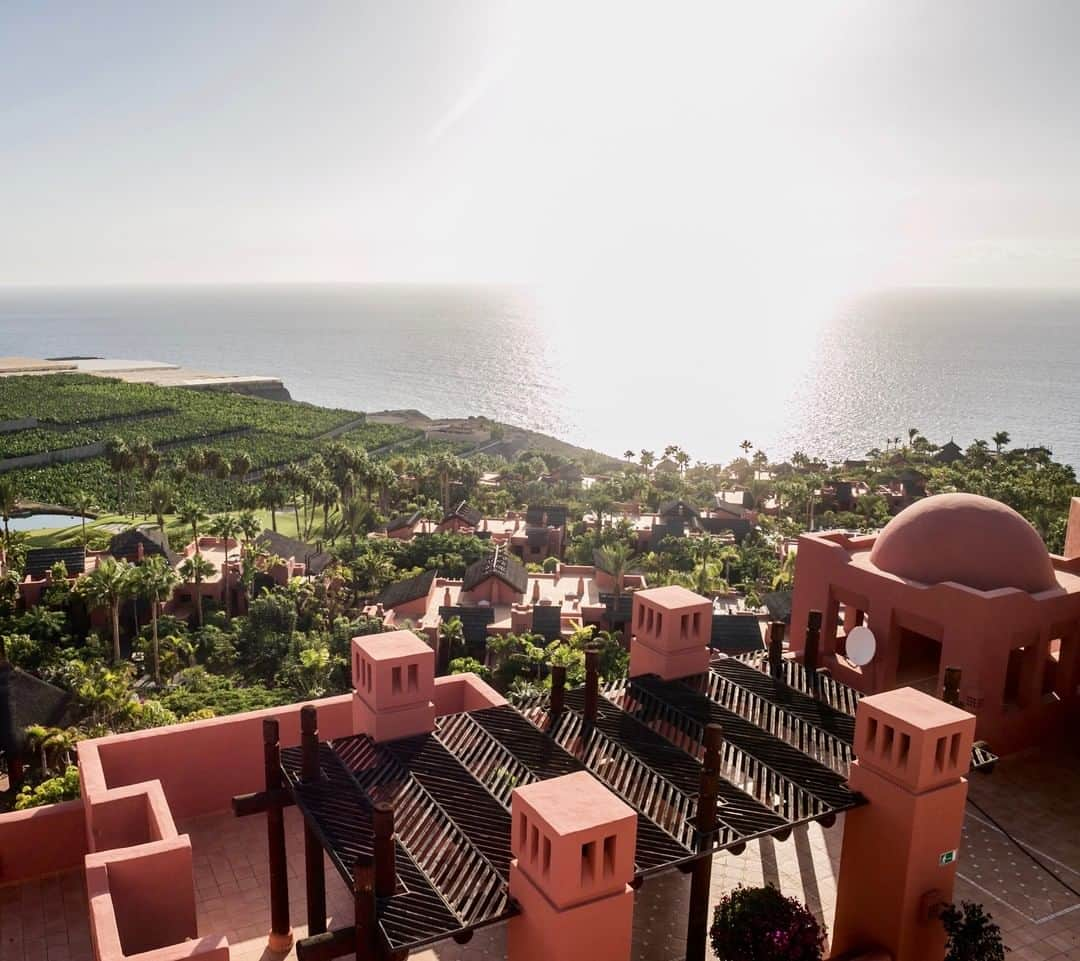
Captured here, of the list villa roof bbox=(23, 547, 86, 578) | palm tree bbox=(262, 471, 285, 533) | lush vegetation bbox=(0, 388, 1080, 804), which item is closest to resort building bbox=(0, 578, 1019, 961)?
lush vegetation bbox=(0, 388, 1080, 804)

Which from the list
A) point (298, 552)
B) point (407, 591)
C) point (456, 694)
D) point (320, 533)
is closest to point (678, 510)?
point (320, 533)

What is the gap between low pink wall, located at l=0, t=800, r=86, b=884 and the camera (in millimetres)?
10547

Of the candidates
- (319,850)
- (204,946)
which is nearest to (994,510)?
(319,850)

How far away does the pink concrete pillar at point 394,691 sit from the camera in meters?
11.2

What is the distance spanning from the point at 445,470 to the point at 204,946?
51.3m

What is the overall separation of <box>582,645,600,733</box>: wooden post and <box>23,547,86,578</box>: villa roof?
105 feet

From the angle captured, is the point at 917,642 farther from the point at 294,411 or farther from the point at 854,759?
the point at 294,411

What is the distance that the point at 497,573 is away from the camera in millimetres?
38250

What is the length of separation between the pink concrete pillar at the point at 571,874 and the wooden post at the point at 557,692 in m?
3.46

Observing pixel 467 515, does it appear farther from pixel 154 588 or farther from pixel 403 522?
pixel 154 588

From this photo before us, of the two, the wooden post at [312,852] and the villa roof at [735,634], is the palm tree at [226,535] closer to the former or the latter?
the villa roof at [735,634]

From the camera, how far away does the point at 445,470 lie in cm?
5819

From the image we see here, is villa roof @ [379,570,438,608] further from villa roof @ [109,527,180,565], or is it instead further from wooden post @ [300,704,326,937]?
wooden post @ [300,704,326,937]

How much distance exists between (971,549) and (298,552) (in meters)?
33.8
